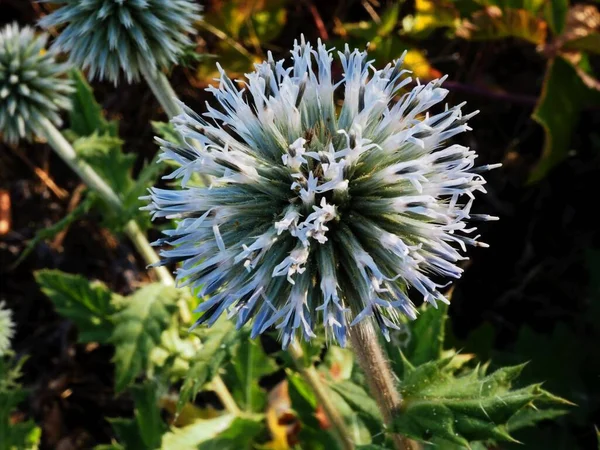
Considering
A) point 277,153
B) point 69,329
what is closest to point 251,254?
point 277,153

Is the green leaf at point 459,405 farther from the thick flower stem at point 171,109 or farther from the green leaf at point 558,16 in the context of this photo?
the green leaf at point 558,16

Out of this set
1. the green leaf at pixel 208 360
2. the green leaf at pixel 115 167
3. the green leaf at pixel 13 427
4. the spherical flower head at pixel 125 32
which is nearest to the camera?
the green leaf at pixel 208 360

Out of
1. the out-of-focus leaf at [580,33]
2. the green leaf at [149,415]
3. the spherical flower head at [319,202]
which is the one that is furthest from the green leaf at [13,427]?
the out-of-focus leaf at [580,33]

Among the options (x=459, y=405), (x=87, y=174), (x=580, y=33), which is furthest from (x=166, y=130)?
(x=580, y=33)

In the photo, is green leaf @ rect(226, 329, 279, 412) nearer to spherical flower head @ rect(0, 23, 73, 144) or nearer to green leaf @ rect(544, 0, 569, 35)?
spherical flower head @ rect(0, 23, 73, 144)

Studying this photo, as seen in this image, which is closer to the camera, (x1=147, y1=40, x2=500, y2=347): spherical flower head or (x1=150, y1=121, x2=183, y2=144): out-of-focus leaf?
(x1=147, y1=40, x2=500, y2=347): spherical flower head

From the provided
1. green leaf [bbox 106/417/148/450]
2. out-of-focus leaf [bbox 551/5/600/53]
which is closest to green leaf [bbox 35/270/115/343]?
green leaf [bbox 106/417/148/450]
